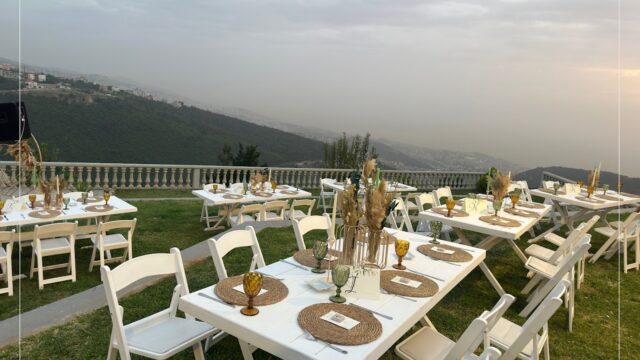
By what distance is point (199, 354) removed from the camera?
109 inches

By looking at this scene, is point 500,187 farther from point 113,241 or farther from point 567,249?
point 113,241

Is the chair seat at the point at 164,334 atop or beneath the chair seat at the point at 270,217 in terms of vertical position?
atop

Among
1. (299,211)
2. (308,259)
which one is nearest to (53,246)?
(308,259)

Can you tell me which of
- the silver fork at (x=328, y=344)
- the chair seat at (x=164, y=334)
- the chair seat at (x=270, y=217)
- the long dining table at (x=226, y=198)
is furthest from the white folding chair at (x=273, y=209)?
the silver fork at (x=328, y=344)

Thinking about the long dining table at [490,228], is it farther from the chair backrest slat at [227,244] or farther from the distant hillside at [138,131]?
the distant hillside at [138,131]

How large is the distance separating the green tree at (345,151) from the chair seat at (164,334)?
1556 cm

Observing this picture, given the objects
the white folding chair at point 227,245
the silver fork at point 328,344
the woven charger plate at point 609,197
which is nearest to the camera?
the silver fork at point 328,344

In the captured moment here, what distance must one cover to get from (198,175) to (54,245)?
7.52 m

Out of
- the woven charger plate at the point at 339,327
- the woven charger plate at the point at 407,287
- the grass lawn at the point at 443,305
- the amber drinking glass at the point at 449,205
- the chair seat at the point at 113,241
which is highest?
the amber drinking glass at the point at 449,205

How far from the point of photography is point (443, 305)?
188 inches

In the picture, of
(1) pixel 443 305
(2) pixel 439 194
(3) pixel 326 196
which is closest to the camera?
(1) pixel 443 305

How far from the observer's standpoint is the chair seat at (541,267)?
4.65 m

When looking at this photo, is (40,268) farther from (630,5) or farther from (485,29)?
(485,29)

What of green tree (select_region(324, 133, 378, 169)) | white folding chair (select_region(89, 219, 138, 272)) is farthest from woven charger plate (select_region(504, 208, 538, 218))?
green tree (select_region(324, 133, 378, 169))
